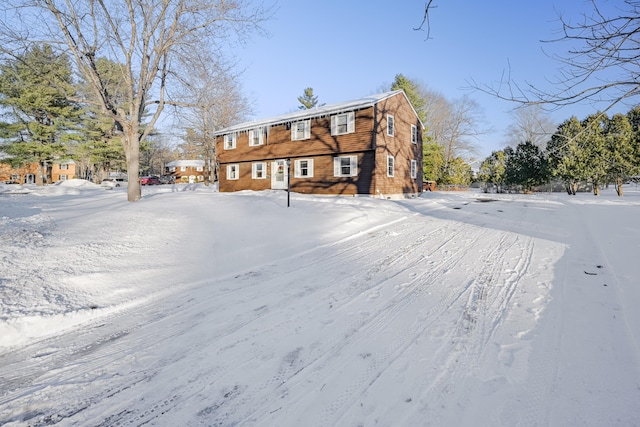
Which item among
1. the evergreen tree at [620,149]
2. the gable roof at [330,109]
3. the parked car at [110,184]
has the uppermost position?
the gable roof at [330,109]

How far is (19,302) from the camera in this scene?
3168 mm

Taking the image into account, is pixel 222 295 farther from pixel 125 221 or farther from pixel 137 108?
pixel 137 108

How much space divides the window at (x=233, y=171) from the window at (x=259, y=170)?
1774 mm

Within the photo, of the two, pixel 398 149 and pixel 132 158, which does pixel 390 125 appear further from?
pixel 132 158

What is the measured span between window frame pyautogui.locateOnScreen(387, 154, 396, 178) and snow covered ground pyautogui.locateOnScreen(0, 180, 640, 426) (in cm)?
1223

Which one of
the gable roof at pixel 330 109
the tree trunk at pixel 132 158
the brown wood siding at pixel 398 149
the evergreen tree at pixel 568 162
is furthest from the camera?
the evergreen tree at pixel 568 162

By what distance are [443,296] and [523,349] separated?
3.66ft

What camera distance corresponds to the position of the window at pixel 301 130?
60.8 feet

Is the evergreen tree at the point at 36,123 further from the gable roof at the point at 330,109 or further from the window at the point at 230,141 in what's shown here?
the gable roof at the point at 330,109

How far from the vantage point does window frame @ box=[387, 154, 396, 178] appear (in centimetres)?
1753

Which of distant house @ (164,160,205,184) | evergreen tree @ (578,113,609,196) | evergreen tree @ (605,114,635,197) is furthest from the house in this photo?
distant house @ (164,160,205,184)

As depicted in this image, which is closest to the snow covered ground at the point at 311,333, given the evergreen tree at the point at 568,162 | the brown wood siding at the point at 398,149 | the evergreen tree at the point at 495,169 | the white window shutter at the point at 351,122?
the brown wood siding at the point at 398,149

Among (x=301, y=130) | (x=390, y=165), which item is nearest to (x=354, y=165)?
(x=390, y=165)

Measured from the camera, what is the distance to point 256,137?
21.3 meters
